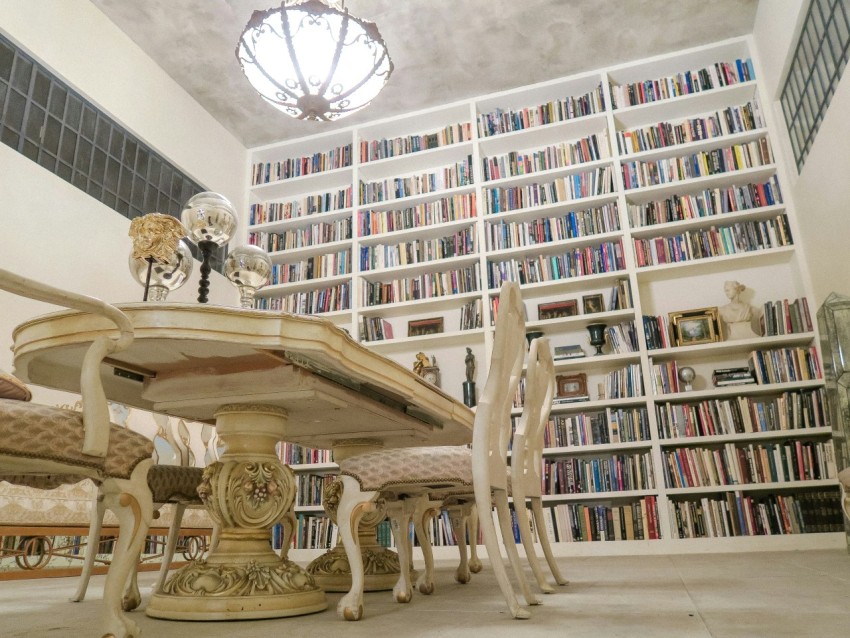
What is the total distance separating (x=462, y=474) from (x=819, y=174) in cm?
311

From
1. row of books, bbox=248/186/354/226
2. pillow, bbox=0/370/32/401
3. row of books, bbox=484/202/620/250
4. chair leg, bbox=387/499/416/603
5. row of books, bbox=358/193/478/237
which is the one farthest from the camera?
row of books, bbox=248/186/354/226

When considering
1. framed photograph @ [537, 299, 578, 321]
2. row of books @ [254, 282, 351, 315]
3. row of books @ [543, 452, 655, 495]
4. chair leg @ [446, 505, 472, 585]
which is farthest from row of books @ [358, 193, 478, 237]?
chair leg @ [446, 505, 472, 585]

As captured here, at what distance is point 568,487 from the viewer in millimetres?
4059

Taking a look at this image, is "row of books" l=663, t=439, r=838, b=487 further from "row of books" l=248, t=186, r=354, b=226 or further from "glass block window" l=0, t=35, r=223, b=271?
"glass block window" l=0, t=35, r=223, b=271

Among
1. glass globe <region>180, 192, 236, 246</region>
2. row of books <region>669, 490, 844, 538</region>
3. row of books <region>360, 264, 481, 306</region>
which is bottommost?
row of books <region>669, 490, 844, 538</region>

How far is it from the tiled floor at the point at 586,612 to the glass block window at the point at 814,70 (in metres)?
2.50

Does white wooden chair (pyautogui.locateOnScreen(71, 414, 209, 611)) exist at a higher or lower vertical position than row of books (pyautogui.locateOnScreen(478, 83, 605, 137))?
lower

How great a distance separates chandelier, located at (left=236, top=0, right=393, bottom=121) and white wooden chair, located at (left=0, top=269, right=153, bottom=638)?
2.19 meters

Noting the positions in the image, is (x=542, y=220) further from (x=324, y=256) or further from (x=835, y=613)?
(x=835, y=613)

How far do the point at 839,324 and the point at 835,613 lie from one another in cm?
230

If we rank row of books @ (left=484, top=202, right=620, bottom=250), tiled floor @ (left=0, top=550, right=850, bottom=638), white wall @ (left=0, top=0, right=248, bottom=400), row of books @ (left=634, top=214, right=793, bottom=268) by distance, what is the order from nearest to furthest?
1. tiled floor @ (left=0, top=550, right=850, bottom=638)
2. white wall @ (left=0, top=0, right=248, bottom=400)
3. row of books @ (left=634, top=214, right=793, bottom=268)
4. row of books @ (left=484, top=202, right=620, bottom=250)

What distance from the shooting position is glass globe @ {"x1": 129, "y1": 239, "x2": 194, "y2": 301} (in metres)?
2.20

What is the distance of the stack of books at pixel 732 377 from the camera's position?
396 cm

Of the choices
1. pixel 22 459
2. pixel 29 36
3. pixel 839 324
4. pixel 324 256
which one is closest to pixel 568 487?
pixel 839 324
